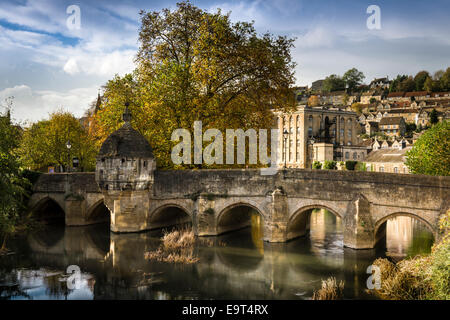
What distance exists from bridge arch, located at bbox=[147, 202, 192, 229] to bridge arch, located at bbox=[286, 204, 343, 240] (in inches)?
253

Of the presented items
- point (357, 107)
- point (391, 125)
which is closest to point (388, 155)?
point (391, 125)

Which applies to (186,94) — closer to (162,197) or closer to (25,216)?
(162,197)

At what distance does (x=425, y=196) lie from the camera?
19.6m

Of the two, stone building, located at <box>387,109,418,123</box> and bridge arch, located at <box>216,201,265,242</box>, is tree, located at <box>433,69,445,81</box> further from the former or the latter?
bridge arch, located at <box>216,201,265,242</box>

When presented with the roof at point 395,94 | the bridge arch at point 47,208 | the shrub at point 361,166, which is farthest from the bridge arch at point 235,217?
the roof at point 395,94

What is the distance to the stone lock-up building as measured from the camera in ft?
68.9

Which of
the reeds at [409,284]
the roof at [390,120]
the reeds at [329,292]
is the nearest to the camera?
the reeds at [409,284]

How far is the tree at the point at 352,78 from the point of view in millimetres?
146137

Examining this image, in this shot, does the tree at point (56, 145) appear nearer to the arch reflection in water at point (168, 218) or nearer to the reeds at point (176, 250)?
the arch reflection in water at point (168, 218)

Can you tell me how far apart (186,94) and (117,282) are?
14.0 metres

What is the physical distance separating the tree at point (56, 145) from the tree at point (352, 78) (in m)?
122

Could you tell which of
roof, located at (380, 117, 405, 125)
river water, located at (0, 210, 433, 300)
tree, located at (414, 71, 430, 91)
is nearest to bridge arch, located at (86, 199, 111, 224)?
river water, located at (0, 210, 433, 300)

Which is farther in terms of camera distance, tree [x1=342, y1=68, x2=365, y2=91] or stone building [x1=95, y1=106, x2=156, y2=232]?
tree [x1=342, y1=68, x2=365, y2=91]

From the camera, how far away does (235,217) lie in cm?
2797
